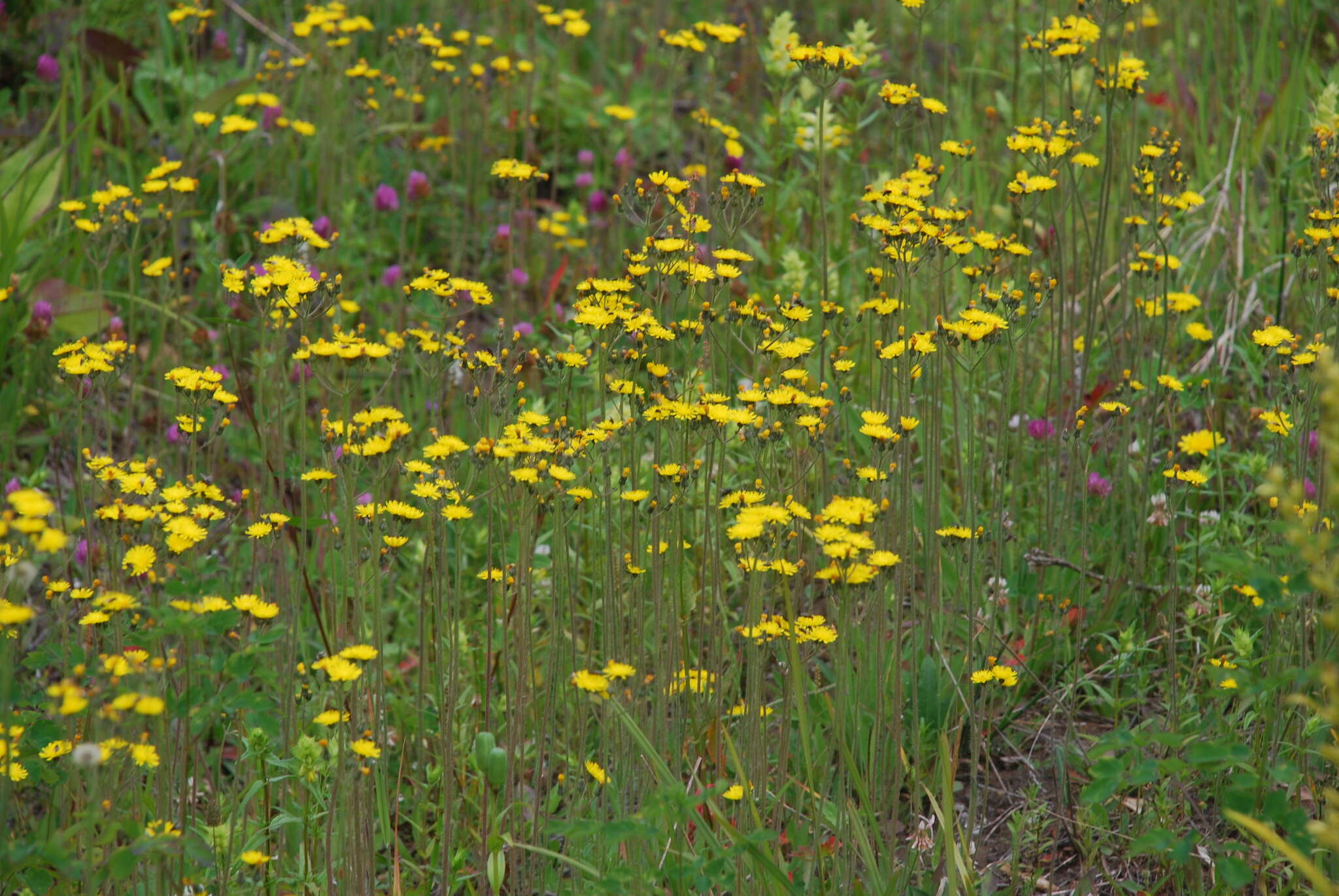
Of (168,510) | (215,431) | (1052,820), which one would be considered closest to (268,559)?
(215,431)

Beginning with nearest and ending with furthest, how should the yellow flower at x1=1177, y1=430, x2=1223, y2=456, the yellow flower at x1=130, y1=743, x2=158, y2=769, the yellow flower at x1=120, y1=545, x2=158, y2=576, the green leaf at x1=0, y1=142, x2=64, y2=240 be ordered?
the yellow flower at x1=130, y1=743, x2=158, y2=769
the yellow flower at x1=120, y1=545, x2=158, y2=576
the yellow flower at x1=1177, y1=430, x2=1223, y2=456
the green leaf at x1=0, y1=142, x2=64, y2=240

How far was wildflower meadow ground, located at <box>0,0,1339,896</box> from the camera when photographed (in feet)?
→ 6.86

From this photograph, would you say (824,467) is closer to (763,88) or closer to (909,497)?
(909,497)

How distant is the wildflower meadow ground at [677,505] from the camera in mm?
2092

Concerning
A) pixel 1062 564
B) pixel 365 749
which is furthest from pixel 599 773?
pixel 1062 564

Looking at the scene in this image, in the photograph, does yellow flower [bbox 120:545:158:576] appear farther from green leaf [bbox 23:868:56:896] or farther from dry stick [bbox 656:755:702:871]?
dry stick [bbox 656:755:702:871]

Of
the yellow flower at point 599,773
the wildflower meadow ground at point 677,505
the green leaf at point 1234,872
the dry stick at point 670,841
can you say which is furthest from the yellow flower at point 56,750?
the green leaf at point 1234,872

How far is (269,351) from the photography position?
3783mm

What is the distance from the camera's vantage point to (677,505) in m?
2.28

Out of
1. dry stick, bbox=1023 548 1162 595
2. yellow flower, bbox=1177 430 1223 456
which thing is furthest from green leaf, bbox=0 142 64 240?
yellow flower, bbox=1177 430 1223 456

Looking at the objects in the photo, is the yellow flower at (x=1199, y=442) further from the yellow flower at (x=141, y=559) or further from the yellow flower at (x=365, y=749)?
the yellow flower at (x=141, y=559)

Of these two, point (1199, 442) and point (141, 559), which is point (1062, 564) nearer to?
point (1199, 442)

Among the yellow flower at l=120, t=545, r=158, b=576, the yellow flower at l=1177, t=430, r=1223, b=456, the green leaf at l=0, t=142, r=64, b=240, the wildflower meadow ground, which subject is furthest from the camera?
the green leaf at l=0, t=142, r=64, b=240

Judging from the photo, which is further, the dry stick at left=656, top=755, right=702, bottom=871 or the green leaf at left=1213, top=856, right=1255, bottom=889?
the dry stick at left=656, top=755, right=702, bottom=871
